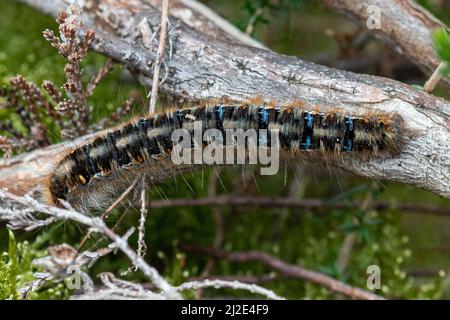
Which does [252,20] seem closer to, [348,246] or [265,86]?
[265,86]

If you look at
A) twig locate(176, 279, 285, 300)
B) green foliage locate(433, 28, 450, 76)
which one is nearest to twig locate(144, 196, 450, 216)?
twig locate(176, 279, 285, 300)

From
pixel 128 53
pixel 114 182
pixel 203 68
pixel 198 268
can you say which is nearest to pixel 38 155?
pixel 114 182

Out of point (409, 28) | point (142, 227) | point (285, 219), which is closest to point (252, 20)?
point (409, 28)

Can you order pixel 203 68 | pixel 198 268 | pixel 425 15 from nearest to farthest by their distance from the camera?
1. pixel 203 68
2. pixel 425 15
3. pixel 198 268

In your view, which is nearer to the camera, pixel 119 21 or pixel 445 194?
pixel 445 194

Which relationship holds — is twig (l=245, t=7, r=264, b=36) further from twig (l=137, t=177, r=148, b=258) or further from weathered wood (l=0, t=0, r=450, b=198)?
twig (l=137, t=177, r=148, b=258)
